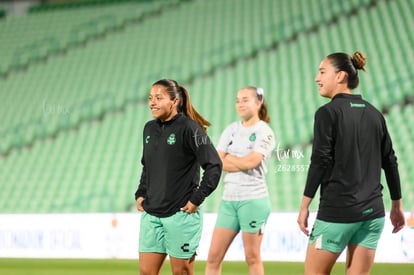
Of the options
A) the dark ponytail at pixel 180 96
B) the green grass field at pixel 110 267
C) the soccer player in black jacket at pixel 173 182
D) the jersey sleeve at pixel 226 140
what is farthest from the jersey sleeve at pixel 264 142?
the green grass field at pixel 110 267

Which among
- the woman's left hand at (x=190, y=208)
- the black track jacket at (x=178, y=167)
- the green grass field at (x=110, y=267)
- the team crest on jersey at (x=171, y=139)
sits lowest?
the green grass field at (x=110, y=267)

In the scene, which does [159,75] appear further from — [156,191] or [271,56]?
[156,191]

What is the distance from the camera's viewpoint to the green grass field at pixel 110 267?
7359 mm

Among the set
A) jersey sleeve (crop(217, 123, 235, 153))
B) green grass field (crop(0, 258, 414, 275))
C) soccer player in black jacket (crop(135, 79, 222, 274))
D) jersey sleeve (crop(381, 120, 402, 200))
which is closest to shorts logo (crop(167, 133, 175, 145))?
soccer player in black jacket (crop(135, 79, 222, 274))

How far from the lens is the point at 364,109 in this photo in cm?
337

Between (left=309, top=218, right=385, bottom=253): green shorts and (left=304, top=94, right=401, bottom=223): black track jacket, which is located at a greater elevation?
(left=304, top=94, right=401, bottom=223): black track jacket

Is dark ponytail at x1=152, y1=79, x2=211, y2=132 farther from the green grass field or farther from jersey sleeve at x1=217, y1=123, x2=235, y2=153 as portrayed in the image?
the green grass field

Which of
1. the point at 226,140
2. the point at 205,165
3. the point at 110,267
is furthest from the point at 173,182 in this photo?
the point at 110,267

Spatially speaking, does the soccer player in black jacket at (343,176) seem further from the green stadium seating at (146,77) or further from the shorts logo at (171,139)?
the green stadium seating at (146,77)

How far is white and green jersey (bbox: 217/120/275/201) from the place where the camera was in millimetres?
5016

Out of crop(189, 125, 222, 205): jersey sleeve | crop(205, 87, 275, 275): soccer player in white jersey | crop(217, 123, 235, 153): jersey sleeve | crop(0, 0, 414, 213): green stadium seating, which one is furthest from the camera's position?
crop(0, 0, 414, 213): green stadium seating

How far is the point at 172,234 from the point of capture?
3.82 metres

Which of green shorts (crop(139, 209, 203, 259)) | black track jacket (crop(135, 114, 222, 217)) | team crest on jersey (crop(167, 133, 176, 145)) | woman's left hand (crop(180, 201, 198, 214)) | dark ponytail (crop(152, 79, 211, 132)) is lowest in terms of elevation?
green shorts (crop(139, 209, 203, 259))

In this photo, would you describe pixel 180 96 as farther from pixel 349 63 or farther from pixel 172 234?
pixel 349 63
